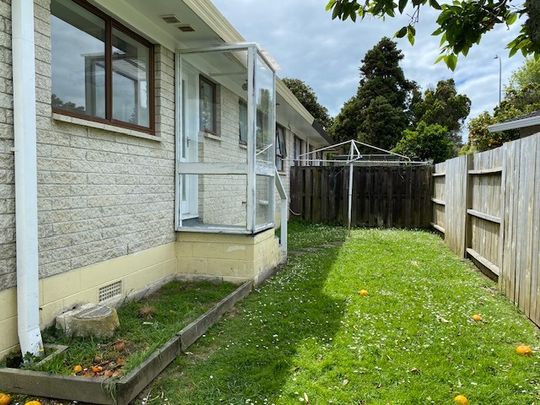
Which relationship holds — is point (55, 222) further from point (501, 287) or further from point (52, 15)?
point (501, 287)

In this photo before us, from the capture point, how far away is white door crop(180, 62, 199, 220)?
6133 millimetres

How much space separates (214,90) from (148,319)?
175 inches

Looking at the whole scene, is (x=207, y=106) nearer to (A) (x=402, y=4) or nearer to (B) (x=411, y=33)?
(B) (x=411, y=33)

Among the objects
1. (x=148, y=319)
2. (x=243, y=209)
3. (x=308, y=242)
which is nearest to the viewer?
(x=148, y=319)

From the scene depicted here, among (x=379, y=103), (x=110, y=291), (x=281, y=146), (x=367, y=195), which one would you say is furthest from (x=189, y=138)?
(x=379, y=103)

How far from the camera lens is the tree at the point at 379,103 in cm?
3331

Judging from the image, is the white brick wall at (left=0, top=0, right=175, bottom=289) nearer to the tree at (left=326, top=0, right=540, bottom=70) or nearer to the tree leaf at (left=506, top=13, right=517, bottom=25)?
the tree at (left=326, top=0, right=540, bottom=70)

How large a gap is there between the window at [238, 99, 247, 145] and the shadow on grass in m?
2.24

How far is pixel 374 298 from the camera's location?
210 inches

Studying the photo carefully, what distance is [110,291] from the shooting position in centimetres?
453

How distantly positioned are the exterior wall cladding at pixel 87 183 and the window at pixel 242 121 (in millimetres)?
818

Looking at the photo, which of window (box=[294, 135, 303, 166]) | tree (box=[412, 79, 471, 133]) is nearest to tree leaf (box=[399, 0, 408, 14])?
window (box=[294, 135, 303, 166])

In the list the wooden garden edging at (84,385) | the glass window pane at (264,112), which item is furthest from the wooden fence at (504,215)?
the wooden garden edging at (84,385)

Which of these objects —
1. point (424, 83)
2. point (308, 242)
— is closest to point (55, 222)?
point (308, 242)
